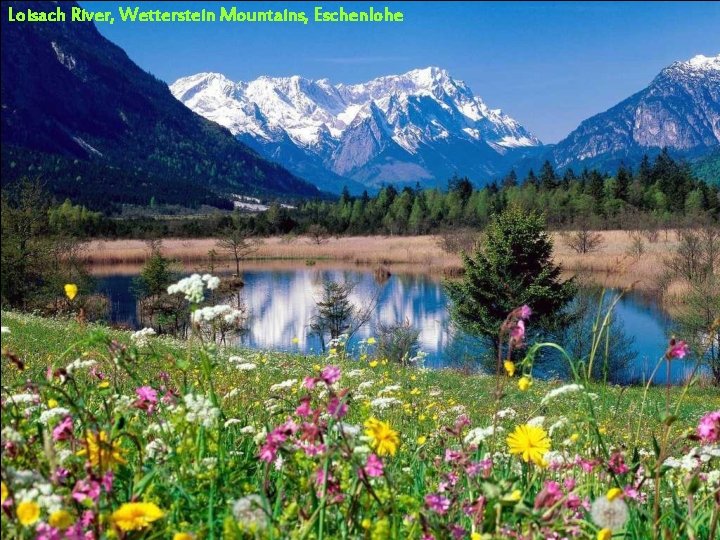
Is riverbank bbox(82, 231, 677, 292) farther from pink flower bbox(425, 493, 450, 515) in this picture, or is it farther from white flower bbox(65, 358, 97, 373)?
pink flower bbox(425, 493, 450, 515)

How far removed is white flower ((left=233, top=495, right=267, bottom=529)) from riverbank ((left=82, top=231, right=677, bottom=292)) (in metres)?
39.6

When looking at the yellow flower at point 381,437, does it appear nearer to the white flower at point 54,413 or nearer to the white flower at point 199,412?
the white flower at point 199,412

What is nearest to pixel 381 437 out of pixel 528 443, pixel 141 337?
pixel 528 443

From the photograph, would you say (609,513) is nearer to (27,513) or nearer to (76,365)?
(27,513)

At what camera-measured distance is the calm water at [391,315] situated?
97.7ft

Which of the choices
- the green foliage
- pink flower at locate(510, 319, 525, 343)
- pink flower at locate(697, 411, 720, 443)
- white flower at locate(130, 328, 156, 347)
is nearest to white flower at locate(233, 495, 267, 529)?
pink flower at locate(510, 319, 525, 343)

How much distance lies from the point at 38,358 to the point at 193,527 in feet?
30.5

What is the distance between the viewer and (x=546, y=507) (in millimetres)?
1642

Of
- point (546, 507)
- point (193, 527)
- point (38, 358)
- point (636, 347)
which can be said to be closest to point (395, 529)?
point (546, 507)

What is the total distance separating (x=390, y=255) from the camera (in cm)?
6419

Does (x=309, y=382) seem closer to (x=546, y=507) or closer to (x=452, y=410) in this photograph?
(x=546, y=507)

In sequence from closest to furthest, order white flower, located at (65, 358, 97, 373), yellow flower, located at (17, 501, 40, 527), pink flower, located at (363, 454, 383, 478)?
yellow flower, located at (17, 501, 40, 527) < pink flower, located at (363, 454, 383, 478) < white flower, located at (65, 358, 97, 373)

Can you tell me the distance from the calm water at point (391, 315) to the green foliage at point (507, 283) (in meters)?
1.28

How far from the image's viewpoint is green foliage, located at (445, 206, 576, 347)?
3039 centimetres
